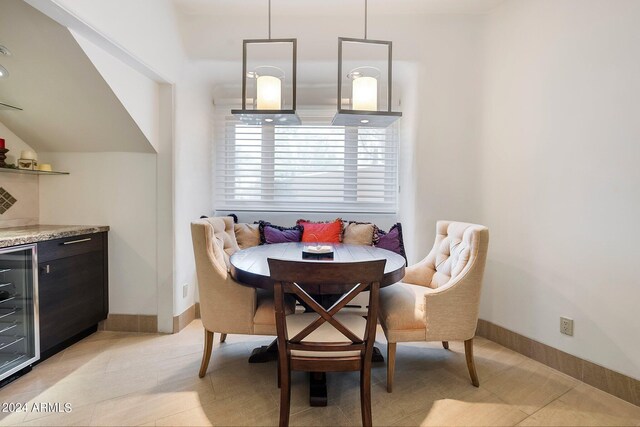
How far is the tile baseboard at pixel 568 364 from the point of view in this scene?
1795mm

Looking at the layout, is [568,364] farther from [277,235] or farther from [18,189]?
[18,189]

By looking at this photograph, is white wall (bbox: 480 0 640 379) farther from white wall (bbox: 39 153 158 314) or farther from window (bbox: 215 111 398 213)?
white wall (bbox: 39 153 158 314)

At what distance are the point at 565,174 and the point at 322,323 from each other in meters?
1.95

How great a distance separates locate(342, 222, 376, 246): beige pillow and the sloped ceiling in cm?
189

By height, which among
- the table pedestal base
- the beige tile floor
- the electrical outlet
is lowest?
the beige tile floor

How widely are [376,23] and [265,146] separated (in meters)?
1.61

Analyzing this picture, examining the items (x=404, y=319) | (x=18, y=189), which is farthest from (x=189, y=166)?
(x=404, y=319)

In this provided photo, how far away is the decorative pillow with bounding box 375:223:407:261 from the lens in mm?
2854

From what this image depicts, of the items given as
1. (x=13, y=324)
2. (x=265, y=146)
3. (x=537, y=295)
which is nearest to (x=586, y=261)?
(x=537, y=295)

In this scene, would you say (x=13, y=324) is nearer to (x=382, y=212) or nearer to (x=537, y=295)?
(x=382, y=212)

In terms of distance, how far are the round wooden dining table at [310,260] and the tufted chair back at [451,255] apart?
1.18ft

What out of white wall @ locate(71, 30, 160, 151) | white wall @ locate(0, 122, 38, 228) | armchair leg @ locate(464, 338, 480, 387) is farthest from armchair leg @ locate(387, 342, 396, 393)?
white wall @ locate(0, 122, 38, 228)

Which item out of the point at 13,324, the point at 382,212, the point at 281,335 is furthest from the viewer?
the point at 382,212

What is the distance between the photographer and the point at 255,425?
154 centimetres
